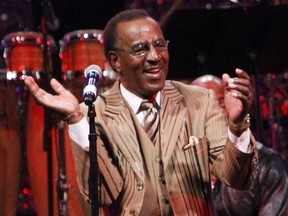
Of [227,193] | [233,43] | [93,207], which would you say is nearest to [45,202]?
[227,193]

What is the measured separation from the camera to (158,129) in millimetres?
4066

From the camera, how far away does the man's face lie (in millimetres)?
4047

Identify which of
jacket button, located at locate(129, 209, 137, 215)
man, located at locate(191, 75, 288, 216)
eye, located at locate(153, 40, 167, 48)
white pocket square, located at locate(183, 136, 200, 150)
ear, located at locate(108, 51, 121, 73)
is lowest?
man, located at locate(191, 75, 288, 216)

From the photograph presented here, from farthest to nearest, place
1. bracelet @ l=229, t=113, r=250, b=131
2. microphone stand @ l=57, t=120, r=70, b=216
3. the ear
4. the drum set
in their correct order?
1. the drum set
2. microphone stand @ l=57, t=120, r=70, b=216
3. the ear
4. bracelet @ l=229, t=113, r=250, b=131

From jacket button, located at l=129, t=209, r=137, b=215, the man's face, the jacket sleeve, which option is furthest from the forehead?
jacket button, located at l=129, t=209, r=137, b=215

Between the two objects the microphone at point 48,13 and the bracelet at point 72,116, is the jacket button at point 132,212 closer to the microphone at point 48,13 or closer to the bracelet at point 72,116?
the bracelet at point 72,116

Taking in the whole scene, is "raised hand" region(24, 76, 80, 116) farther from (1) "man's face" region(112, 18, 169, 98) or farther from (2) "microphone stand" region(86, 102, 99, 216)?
(1) "man's face" region(112, 18, 169, 98)

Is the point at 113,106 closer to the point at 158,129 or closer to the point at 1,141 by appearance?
the point at 158,129

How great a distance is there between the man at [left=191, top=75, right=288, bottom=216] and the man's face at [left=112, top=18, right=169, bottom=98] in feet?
5.38

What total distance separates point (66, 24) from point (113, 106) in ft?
14.8

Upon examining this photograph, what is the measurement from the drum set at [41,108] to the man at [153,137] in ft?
6.39

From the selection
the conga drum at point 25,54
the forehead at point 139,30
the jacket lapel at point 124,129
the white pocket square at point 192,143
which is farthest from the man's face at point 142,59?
the conga drum at point 25,54

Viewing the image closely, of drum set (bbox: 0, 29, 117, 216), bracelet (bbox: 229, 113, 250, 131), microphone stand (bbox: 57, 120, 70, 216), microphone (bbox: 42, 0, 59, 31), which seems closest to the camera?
bracelet (bbox: 229, 113, 250, 131)

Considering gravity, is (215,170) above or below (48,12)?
below
